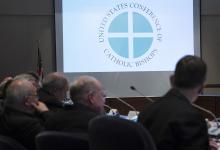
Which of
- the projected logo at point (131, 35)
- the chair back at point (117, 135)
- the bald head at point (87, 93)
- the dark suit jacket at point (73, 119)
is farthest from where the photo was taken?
the projected logo at point (131, 35)

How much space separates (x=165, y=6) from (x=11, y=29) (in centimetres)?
259

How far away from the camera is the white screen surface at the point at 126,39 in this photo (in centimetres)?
734

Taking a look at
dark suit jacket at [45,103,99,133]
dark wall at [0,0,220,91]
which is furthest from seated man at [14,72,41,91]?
dark wall at [0,0,220,91]

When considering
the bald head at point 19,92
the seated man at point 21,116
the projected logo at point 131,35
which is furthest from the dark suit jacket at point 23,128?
the projected logo at point 131,35

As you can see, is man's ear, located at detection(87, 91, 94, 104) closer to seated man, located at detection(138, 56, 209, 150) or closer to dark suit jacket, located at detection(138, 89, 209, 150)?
seated man, located at detection(138, 56, 209, 150)

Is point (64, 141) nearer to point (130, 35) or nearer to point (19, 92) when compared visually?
point (19, 92)

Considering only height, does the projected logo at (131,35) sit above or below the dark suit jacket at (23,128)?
above

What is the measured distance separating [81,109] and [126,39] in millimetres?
4828

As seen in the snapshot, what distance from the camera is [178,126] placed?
215 centimetres

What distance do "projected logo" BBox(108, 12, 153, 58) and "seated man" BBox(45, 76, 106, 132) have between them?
14.7ft

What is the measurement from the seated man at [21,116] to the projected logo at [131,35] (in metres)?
4.19

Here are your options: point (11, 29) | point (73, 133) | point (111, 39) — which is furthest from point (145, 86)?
point (73, 133)

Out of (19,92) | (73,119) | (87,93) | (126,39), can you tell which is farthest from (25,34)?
(73,119)

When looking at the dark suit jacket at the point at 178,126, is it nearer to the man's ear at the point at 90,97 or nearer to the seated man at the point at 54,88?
the man's ear at the point at 90,97
